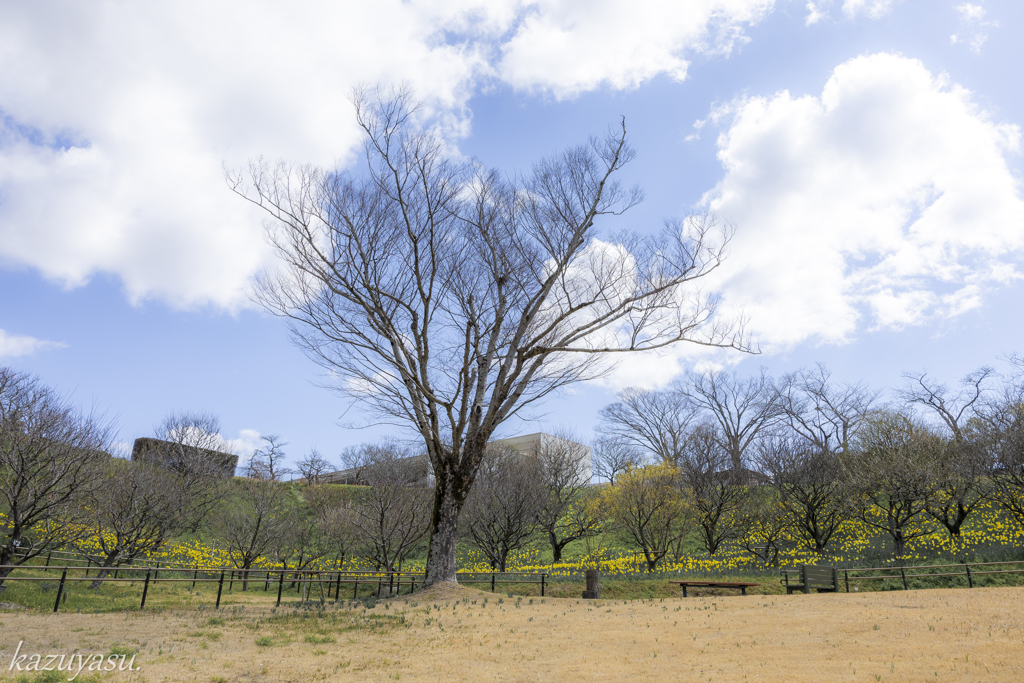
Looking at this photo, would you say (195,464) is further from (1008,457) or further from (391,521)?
(1008,457)

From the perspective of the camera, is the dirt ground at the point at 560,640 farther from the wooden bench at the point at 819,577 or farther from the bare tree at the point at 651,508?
the bare tree at the point at 651,508

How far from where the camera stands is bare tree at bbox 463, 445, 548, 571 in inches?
788

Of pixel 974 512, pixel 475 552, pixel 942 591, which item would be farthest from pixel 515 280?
pixel 974 512

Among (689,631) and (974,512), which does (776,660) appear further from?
(974,512)

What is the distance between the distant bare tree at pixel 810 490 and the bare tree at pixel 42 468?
2372cm

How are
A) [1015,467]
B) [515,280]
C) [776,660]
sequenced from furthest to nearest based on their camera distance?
[1015,467]
[515,280]
[776,660]

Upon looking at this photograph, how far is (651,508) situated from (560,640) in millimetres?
13833

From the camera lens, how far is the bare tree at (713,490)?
71.7 feet

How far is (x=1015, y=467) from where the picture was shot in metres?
17.0

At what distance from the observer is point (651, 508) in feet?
66.1

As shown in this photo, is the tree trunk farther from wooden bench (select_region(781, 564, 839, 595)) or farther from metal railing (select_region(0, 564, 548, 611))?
wooden bench (select_region(781, 564, 839, 595))

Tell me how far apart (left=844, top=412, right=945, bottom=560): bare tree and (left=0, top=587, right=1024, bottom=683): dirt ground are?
905 cm

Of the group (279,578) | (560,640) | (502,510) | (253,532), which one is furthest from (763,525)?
(253,532)

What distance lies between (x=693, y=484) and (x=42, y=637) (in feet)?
70.6
